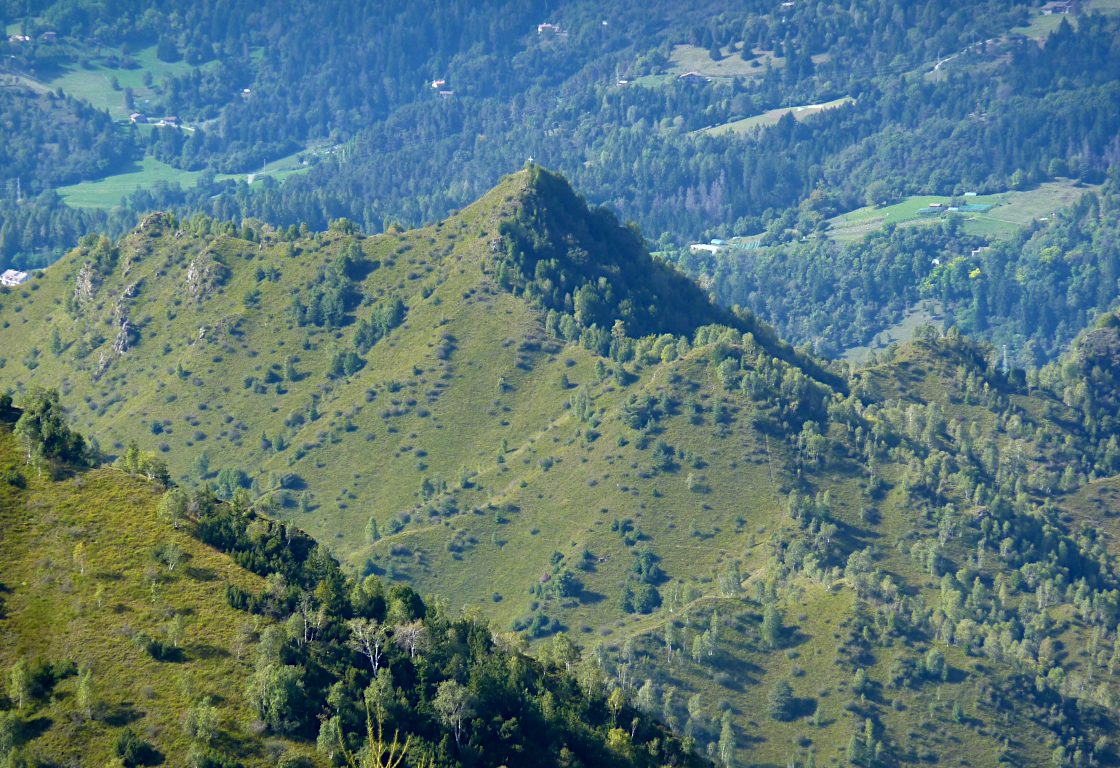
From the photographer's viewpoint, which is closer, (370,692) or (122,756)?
(122,756)

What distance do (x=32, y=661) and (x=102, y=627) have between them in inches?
376

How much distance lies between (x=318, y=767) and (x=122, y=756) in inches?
635

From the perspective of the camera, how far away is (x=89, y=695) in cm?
18462

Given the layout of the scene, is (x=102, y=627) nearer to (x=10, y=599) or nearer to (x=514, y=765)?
(x=10, y=599)

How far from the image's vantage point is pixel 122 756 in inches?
7072

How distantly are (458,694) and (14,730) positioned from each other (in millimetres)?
40077

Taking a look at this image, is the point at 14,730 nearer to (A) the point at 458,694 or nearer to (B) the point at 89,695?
(B) the point at 89,695

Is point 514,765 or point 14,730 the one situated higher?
point 14,730

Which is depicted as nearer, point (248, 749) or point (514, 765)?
point (248, 749)

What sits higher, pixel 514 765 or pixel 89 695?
pixel 89 695

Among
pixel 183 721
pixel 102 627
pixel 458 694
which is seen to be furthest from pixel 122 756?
pixel 458 694

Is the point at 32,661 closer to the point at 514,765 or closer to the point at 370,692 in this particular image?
the point at 370,692

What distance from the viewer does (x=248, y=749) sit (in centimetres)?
18475

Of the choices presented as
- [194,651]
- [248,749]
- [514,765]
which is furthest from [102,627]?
[514,765]
